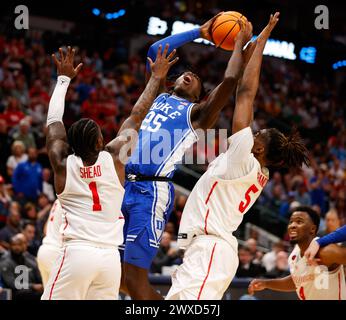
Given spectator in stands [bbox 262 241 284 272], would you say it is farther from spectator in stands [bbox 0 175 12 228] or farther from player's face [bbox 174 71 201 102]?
player's face [bbox 174 71 201 102]

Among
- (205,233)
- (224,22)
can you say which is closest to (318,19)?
(224,22)

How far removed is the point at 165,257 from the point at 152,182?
14.6 feet

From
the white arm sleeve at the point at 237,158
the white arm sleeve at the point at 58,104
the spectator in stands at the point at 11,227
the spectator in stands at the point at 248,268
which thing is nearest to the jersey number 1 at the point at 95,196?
the white arm sleeve at the point at 58,104

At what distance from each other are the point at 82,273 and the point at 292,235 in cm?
206

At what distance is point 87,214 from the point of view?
4762 millimetres

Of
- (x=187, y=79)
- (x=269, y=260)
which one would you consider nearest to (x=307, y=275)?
(x=187, y=79)

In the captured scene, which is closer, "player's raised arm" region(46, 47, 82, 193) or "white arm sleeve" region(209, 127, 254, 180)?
"player's raised arm" region(46, 47, 82, 193)

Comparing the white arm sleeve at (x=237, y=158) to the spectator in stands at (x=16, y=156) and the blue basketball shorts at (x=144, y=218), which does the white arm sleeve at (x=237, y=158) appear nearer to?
the blue basketball shorts at (x=144, y=218)

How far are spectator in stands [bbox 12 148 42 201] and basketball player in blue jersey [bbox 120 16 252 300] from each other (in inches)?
207

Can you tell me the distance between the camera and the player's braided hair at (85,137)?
4.78m

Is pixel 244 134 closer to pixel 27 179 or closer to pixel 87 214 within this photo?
pixel 87 214

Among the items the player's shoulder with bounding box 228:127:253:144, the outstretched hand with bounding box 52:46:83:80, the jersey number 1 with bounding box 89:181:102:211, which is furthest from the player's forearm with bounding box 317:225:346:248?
the outstretched hand with bounding box 52:46:83:80

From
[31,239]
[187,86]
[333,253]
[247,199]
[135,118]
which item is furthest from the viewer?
[31,239]

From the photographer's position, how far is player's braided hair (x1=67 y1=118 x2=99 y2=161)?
15.7ft
